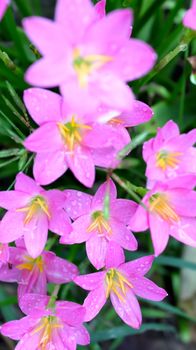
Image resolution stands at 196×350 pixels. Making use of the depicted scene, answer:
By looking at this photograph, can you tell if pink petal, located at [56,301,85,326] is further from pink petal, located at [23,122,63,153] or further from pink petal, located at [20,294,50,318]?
pink petal, located at [23,122,63,153]

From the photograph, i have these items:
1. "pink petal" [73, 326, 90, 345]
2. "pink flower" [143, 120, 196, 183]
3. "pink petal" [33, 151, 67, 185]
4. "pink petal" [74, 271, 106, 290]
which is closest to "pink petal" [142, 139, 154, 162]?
"pink flower" [143, 120, 196, 183]

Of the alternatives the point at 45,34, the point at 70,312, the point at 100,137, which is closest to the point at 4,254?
the point at 70,312

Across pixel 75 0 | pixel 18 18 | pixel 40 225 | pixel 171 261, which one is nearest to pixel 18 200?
pixel 40 225

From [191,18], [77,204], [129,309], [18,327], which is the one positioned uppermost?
[191,18]

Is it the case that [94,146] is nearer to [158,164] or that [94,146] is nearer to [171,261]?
[158,164]

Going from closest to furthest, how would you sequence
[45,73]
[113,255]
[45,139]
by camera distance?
[45,73] → [45,139] → [113,255]

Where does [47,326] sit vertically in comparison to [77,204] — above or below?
below

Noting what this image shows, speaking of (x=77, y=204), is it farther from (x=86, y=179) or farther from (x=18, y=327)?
(x=18, y=327)

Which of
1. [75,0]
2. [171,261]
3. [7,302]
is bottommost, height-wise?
[171,261]
